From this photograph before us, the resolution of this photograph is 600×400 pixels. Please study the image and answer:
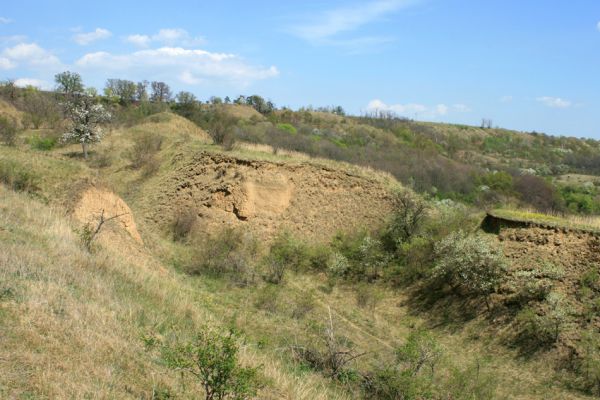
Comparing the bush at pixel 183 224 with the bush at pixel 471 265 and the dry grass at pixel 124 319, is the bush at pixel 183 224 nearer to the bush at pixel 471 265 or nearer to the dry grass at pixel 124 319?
the dry grass at pixel 124 319

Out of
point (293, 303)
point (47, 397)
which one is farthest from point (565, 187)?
point (47, 397)

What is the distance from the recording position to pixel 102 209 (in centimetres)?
1424

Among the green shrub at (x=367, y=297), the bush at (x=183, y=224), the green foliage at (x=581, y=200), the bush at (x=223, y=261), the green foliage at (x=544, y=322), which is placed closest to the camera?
the green foliage at (x=544, y=322)

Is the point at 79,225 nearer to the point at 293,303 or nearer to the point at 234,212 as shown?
the point at 293,303

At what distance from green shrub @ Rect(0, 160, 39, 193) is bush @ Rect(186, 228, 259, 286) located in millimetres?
4745

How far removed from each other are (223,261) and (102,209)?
12.6 ft

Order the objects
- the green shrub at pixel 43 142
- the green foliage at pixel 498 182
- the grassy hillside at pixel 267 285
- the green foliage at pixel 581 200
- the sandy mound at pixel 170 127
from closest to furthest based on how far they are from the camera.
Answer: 1. the grassy hillside at pixel 267 285
2. the green shrub at pixel 43 142
3. the green foliage at pixel 581 200
4. the sandy mound at pixel 170 127
5. the green foliage at pixel 498 182

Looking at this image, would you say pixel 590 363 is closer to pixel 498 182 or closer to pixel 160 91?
pixel 498 182

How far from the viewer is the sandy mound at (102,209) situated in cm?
1366

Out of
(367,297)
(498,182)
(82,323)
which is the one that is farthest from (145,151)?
(498,182)

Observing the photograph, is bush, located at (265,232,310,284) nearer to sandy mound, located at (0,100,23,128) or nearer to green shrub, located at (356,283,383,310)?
green shrub, located at (356,283,383,310)

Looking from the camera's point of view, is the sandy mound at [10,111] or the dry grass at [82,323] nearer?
the dry grass at [82,323]

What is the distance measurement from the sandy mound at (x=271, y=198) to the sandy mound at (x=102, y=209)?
538 cm

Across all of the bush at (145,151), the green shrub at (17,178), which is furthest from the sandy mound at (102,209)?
the bush at (145,151)
